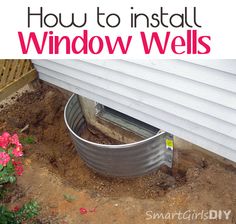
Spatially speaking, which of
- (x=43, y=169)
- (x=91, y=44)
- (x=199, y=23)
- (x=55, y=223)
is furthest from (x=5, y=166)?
(x=199, y=23)

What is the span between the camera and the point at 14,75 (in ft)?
14.4

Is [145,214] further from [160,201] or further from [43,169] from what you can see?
[43,169]

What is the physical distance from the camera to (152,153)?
370 centimetres

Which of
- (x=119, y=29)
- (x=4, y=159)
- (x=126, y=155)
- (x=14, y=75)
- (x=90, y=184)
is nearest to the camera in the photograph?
(x=4, y=159)

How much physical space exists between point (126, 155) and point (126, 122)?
62cm

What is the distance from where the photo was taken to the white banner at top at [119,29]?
2.29m

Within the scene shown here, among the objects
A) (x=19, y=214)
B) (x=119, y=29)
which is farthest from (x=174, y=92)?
(x=19, y=214)

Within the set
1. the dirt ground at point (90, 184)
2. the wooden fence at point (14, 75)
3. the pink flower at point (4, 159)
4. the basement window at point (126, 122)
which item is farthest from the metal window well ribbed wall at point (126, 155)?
the pink flower at point (4, 159)

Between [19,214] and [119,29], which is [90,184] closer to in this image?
[19,214]

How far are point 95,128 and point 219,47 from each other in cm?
262

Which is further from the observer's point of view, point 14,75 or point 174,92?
point 14,75

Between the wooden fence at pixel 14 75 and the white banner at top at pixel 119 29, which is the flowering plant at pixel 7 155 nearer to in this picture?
the white banner at top at pixel 119 29

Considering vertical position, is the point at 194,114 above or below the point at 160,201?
above

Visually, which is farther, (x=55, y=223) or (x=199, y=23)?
(x=55, y=223)
